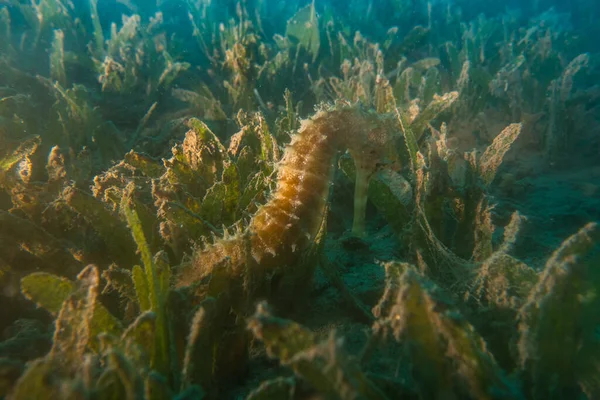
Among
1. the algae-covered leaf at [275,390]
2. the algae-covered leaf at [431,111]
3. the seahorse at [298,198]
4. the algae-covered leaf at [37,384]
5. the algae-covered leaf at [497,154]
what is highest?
the algae-covered leaf at [431,111]

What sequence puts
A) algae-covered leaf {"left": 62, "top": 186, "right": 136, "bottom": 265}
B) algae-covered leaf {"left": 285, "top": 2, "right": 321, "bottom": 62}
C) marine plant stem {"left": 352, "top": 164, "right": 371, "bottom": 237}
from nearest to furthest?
algae-covered leaf {"left": 62, "top": 186, "right": 136, "bottom": 265} < marine plant stem {"left": 352, "top": 164, "right": 371, "bottom": 237} < algae-covered leaf {"left": 285, "top": 2, "right": 321, "bottom": 62}

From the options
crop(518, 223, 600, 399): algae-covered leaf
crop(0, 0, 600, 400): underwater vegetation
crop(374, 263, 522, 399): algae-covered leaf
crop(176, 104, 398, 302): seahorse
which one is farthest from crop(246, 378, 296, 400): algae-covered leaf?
crop(518, 223, 600, 399): algae-covered leaf

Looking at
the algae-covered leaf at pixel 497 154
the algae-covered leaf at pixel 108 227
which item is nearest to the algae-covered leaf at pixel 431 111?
the algae-covered leaf at pixel 497 154

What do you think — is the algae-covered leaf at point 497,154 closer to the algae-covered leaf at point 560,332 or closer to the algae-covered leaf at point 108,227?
the algae-covered leaf at point 560,332

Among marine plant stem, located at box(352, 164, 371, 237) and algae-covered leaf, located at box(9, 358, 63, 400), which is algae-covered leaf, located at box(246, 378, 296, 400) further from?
marine plant stem, located at box(352, 164, 371, 237)

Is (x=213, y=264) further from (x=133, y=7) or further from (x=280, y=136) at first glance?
(x=133, y=7)

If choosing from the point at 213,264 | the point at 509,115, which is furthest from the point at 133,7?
the point at 213,264

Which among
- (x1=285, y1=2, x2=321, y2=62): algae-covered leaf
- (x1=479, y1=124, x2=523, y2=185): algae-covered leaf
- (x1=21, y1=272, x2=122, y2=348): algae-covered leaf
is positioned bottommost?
(x1=21, y1=272, x2=122, y2=348): algae-covered leaf
